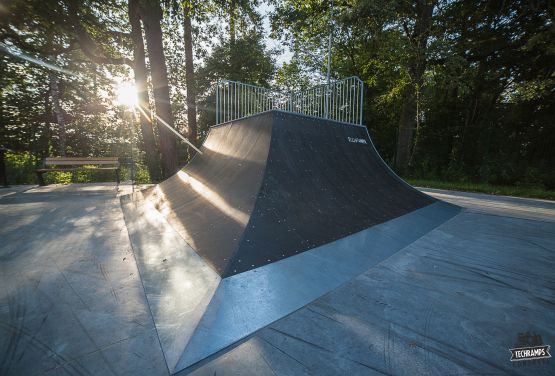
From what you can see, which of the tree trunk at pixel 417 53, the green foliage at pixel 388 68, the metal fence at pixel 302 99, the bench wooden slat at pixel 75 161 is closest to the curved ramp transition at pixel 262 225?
the metal fence at pixel 302 99

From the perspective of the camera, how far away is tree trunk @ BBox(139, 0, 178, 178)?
32.9 feet

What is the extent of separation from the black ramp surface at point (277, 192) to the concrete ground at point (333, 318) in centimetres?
71

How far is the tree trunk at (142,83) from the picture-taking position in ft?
33.5

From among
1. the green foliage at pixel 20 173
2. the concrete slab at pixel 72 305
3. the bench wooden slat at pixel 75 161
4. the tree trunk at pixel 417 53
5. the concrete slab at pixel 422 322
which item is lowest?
the concrete slab at pixel 422 322

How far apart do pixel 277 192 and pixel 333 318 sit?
1815 mm

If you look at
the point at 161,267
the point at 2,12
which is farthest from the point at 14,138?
the point at 161,267

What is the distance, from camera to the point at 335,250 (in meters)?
2.80

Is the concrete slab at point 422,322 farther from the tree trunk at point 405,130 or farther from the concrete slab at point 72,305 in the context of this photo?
the tree trunk at point 405,130

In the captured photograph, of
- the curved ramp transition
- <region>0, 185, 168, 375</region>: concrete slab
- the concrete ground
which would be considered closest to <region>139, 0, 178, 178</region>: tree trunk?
the curved ramp transition

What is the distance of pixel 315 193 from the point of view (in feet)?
12.3

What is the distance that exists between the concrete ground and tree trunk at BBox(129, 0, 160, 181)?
767cm

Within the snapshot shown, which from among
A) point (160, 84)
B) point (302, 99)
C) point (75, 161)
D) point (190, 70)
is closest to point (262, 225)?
point (302, 99)

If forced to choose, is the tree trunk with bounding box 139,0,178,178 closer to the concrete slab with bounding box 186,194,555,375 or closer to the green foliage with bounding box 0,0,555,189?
the green foliage with bounding box 0,0,555,189

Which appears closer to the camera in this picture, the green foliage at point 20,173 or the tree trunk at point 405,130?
the green foliage at point 20,173
